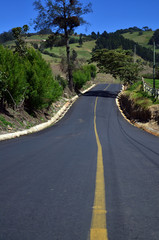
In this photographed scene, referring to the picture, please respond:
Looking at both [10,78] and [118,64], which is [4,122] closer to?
[10,78]

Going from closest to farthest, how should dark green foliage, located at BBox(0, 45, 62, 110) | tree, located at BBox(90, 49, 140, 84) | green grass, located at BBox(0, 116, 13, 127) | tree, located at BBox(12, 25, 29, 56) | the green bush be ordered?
green grass, located at BBox(0, 116, 13, 127)
the green bush
dark green foliage, located at BBox(0, 45, 62, 110)
tree, located at BBox(12, 25, 29, 56)
tree, located at BBox(90, 49, 140, 84)

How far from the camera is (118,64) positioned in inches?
1957

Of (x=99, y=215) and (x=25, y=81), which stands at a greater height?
(x=25, y=81)

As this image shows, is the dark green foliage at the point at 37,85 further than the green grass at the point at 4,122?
Answer: Yes

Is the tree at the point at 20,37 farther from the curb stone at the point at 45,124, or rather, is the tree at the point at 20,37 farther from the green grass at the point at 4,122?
the green grass at the point at 4,122

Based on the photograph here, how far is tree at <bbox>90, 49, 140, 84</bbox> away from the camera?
48.7 meters

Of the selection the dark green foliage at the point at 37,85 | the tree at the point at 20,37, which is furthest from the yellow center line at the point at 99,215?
the tree at the point at 20,37

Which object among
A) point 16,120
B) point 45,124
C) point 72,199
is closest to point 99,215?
point 72,199

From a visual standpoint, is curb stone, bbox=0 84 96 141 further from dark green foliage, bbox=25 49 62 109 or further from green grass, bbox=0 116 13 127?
dark green foliage, bbox=25 49 62 109

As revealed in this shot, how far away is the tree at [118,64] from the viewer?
48725 millimetres

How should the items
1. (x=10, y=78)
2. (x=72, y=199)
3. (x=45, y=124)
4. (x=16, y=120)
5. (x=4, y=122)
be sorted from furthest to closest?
(x=45, y=124) < (x=16, y=120) < (x=10, y=78) < (x=4, y=122) < (x=72, y=199)

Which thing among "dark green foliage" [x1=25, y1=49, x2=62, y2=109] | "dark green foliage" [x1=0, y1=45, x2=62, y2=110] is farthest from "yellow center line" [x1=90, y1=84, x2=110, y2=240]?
"dark green foliage" [x1=25, y1=49, x2=62, y2=109]

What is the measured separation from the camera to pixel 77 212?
3.13m

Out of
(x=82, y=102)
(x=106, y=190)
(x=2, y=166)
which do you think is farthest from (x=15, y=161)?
(x=82, y=102)
